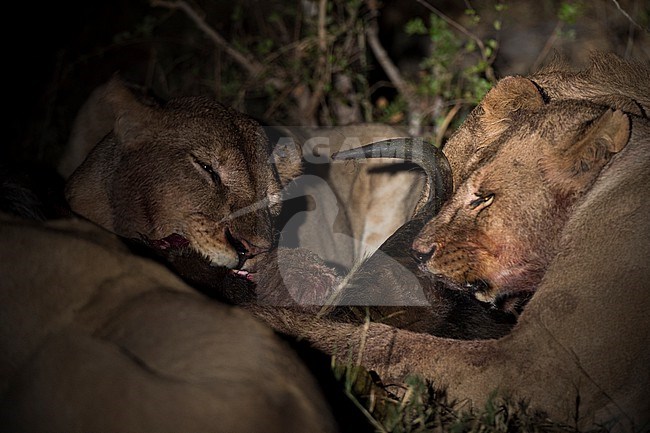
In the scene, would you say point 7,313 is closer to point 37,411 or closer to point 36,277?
point 36,277

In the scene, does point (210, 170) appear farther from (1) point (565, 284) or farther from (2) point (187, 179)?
(1) point (565, 284)

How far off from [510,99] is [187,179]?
1.74 meters

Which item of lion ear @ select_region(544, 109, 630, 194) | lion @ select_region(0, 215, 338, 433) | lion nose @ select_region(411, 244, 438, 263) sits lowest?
lion nose @ select_region(411, 244, 438, 263)

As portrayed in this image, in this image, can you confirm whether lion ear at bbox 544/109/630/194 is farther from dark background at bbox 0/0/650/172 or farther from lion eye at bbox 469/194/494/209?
dark background at bbox 0/0/650/172

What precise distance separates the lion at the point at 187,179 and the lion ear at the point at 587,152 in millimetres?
1492

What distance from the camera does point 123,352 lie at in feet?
8.05

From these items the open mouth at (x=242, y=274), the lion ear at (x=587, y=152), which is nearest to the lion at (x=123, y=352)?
the open mouth at (x=242, y=274)

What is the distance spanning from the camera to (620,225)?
10.5ft

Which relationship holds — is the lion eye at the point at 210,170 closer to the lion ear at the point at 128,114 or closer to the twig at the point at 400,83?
the lion ear at the point at 128,114

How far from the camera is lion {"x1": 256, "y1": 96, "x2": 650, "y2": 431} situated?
3.05 m

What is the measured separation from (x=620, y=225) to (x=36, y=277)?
228 cm

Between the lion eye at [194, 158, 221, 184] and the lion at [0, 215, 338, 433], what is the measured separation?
1.34m

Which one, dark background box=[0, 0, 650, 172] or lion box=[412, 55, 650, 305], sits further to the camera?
dark background box=[0, 0, 650, 172]

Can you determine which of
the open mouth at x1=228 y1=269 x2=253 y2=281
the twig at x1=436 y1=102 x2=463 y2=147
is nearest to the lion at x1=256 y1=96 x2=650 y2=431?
the open mouth at x1=228 y1=269 x2=253 y2=281
